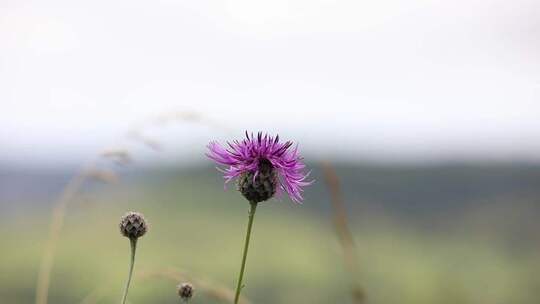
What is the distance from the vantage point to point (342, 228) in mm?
3736

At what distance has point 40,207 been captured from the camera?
76188mm

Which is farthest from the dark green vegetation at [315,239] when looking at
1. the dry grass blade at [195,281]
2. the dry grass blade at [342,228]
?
the dry grass blade at [195,281]

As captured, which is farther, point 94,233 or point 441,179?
point 441,179

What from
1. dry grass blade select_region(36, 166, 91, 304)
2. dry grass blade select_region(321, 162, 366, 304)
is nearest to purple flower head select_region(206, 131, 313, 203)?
dry grass blade select_region(321, 162, 366, 304)

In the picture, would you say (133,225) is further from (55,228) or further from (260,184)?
(55,228)

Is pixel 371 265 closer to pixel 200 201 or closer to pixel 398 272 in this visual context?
pixel 398 272

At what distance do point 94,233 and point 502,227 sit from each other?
2808 centimetres

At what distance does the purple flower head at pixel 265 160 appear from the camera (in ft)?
9.18

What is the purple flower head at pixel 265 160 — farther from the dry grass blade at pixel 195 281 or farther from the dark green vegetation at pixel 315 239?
the dark green vegetation at pixel 315 239

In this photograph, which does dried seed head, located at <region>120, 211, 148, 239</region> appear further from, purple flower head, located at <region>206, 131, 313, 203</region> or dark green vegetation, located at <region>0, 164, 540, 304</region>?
dark green vegetation, located at <region>0, 164, 540, 304</region>

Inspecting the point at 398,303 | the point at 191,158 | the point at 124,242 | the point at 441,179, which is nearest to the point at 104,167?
the point at 398,303

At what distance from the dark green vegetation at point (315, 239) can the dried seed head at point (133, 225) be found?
2287 centimetres

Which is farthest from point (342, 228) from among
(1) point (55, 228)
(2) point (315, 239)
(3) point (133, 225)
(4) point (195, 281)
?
(2) point (315, 239)

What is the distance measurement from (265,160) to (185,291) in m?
0.57
